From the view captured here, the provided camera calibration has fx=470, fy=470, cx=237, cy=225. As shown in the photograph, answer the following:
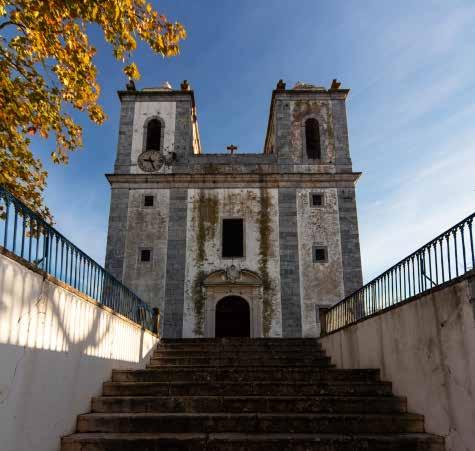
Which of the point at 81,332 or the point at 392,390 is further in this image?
the point at 392,390

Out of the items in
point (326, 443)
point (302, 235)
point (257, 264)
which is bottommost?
point (326, 443)

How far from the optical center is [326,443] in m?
5.32

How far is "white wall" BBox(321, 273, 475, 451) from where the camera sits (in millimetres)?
4863

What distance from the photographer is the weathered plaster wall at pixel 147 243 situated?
17.6 meters

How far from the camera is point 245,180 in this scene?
19297 mm

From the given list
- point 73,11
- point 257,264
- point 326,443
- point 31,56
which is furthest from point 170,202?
point 326,443

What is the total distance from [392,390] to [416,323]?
4.68ft

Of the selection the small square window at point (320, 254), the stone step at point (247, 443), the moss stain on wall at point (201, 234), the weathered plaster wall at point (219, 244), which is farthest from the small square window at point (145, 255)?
the stone step at point (247, 443)

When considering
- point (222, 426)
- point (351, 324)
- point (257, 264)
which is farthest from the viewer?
point (257, 264)

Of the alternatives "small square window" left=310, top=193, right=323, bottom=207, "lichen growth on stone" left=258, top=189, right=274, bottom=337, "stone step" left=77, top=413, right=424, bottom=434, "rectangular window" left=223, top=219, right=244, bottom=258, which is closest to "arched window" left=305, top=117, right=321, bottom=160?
"small square window" left=310, top=193, right=323, bottom=207

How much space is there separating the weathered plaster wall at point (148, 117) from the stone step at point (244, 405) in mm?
14540

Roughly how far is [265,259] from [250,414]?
40.2 feet

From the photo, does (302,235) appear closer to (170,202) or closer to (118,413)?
(170,202)

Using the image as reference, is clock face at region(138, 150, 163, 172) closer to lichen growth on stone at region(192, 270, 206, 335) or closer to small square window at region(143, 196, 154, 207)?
small square window at region(143, 196, 154, 207)
